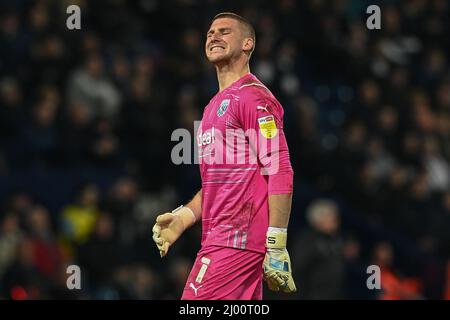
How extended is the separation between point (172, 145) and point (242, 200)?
7.34 metres

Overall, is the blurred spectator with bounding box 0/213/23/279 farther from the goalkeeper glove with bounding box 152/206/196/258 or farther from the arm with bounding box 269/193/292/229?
the arm with bounding box 269/193/292/229

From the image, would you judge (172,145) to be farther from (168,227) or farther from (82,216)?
(168,227)

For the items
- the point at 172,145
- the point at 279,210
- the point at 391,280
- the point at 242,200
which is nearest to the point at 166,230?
the point at 242,200

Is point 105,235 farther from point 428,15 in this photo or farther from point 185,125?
point 428,15

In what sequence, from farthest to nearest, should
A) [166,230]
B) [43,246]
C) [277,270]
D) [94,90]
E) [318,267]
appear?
[94,90] → [43,246] → [318,267] → [166,230] → [277,270]

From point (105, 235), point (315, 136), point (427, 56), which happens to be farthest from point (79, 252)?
point (427, 56)

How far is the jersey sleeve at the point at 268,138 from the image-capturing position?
21.0 ft

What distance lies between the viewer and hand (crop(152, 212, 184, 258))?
681 centimetres

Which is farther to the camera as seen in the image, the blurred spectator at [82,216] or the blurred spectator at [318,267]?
the blurred spectator at [82,216]

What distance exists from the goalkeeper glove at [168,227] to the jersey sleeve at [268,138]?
0.77 m

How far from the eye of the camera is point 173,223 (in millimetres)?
6930

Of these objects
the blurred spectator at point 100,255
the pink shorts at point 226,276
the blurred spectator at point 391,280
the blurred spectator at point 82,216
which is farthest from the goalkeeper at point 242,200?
the blurred spectator at point 391,280

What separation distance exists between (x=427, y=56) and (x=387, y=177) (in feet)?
14.3

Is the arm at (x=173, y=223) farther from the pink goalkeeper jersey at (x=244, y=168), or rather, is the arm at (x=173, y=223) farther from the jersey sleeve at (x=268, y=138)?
the jersey sleeve at (x=268, y=138)
